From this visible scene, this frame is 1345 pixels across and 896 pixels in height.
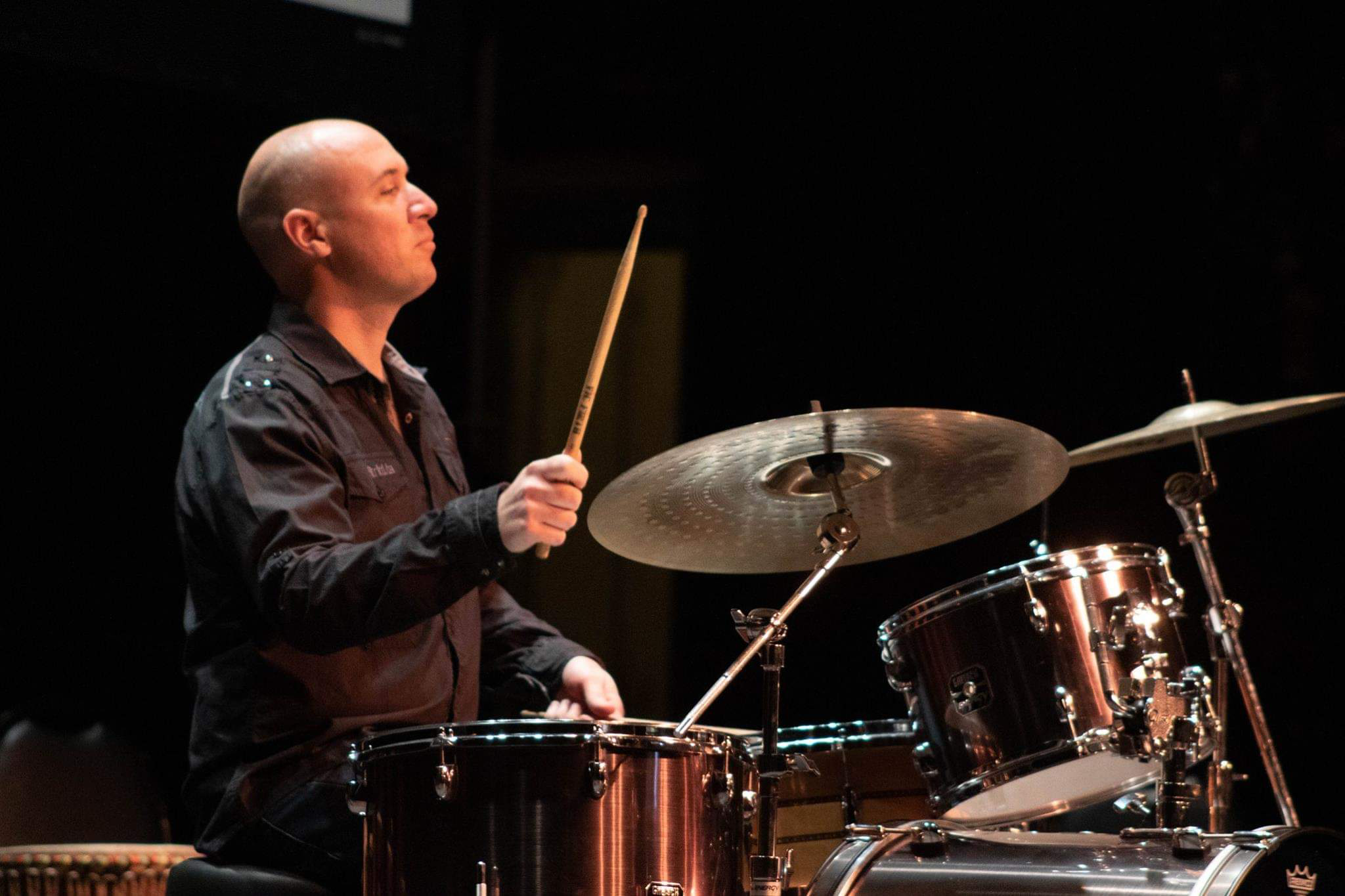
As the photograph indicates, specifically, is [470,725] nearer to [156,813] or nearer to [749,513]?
[749,513]

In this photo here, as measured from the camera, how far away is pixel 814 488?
7.96 feet

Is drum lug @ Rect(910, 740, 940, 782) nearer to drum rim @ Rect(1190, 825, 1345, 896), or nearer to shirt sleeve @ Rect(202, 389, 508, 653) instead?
drum rim @ Rect(1190, 825, 1345, 896)

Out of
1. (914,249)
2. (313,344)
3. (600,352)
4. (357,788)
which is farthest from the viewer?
(914,249)

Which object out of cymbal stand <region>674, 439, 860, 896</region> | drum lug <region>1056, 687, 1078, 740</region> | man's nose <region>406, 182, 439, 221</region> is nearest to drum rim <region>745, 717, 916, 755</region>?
drum lug <region>1056, 687, 1078, 740</region>

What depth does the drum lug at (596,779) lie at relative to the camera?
189cm

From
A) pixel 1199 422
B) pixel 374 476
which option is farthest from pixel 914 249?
pixel 374 476

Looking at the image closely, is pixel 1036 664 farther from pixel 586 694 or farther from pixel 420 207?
pixel 420 207

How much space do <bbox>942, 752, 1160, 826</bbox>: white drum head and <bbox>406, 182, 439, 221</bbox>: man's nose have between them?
1.33 m

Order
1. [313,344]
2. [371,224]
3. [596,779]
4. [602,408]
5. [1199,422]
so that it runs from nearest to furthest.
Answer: [596,779]
[313,344]
[371,224]
[1199,422]
[602,408]

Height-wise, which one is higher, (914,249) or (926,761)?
(914,249)

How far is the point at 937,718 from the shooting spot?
8.21 feet

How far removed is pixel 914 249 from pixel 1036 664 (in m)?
1.74

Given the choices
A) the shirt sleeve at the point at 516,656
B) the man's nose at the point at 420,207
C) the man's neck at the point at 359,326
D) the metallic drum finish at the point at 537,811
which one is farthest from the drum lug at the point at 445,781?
the man's nose at the point at 420,207

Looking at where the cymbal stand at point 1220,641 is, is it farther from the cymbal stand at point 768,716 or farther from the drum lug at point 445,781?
the drum lug at point 445,781
